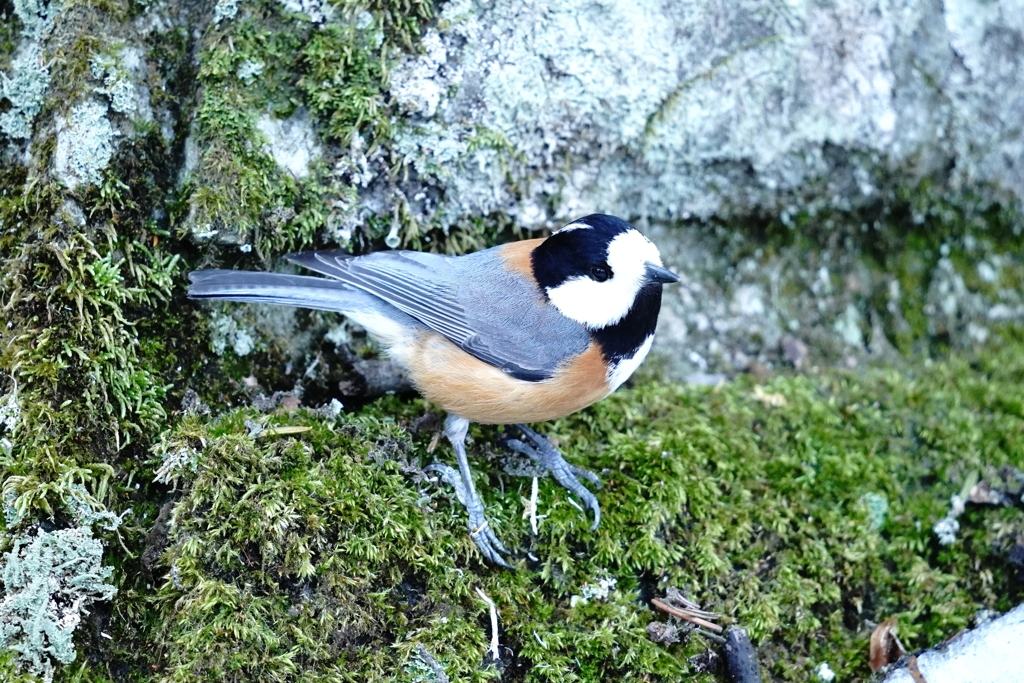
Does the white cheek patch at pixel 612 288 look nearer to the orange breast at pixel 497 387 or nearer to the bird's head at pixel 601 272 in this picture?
the bird's head at pixel 601 272

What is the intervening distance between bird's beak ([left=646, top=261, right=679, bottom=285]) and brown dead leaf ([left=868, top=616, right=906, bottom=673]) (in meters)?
1.92

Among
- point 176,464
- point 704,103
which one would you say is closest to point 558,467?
point 176,464

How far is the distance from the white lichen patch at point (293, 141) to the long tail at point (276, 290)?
2.04ft

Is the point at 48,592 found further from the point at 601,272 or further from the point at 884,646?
the point at 884,646

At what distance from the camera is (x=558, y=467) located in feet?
13.0

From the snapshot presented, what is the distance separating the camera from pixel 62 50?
12.0 ft

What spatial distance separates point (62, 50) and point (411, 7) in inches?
63.3

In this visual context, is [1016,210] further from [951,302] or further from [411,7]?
[411,7]

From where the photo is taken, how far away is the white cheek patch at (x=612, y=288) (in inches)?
143

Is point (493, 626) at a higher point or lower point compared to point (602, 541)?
lower

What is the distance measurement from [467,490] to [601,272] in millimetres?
1147

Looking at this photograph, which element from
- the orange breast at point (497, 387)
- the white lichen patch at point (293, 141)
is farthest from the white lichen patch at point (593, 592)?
the white lichen patch at point (293, 141)

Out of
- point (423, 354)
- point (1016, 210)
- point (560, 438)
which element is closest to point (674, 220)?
point (560, 438)

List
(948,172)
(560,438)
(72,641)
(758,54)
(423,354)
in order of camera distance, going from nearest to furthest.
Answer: (72,641)
(423,354)
(560,438)
(758,54)
(948,172)
